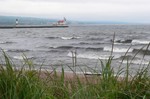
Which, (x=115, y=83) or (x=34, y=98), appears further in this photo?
(x=115, y=83)

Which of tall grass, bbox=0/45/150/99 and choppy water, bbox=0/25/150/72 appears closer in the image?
tall grass, bbox=0/45/150/99

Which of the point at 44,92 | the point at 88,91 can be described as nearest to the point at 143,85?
the point at 88,91

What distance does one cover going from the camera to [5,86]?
3.35m

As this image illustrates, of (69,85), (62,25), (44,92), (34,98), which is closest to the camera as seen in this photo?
(34,98)

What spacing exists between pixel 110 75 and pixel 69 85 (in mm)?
535

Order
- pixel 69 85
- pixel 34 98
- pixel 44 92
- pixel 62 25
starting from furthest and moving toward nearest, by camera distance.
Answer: pixel 62 25
pixel 69 85
pixel 44 92
pixel 34 98

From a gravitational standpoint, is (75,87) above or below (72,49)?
above

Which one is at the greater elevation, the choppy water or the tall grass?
the tall grass

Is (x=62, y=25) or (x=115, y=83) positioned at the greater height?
(x=115, y=83)

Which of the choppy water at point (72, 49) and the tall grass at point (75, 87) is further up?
the tall grass at point (75, 87)

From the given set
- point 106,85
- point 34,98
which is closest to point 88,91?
point 106,85

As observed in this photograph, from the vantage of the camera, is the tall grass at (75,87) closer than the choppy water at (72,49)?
Yes

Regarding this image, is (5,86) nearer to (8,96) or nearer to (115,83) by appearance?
(8,96)

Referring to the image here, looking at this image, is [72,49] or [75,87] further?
[72,49]
